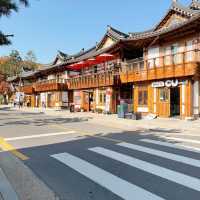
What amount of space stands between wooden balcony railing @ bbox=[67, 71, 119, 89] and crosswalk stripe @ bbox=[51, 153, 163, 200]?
2112 cm

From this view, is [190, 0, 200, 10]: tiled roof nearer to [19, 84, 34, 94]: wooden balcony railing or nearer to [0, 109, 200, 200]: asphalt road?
[0, 109, 200, 200]: asphalt road

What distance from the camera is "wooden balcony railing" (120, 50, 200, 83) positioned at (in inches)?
791

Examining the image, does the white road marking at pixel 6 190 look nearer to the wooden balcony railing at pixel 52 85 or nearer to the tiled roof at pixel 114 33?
the tiled roof at pixel 114 33

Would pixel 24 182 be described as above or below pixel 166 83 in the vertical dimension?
below

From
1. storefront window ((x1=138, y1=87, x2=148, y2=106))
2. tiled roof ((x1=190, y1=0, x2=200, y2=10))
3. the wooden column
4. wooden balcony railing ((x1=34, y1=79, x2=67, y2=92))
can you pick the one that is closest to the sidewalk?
the wooden column

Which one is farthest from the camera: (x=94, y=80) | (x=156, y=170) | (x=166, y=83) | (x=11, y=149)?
(x=94, y=80)

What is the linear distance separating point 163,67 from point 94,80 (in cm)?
Result: 1176

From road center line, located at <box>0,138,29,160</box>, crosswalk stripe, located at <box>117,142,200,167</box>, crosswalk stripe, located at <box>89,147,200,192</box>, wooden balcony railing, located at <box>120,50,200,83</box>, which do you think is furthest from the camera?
wooden balcony railing, located at <box>120,50,200,83</box>

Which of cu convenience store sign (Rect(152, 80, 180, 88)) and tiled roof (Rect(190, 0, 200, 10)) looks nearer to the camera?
cu convenience store sign (Rect(152, 80, 180, 88))

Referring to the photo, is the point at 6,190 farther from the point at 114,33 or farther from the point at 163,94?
the point at 114,33

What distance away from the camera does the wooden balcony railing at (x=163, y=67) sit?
2009 centimetres

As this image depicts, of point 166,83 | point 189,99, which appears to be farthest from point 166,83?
point 189,99

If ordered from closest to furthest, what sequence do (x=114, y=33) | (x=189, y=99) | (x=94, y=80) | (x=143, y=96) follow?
(x=189, y=99) < (x=143, y=96) < (x=114, y=33) < (x=94, y=80)

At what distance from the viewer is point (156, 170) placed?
6.80 meters
